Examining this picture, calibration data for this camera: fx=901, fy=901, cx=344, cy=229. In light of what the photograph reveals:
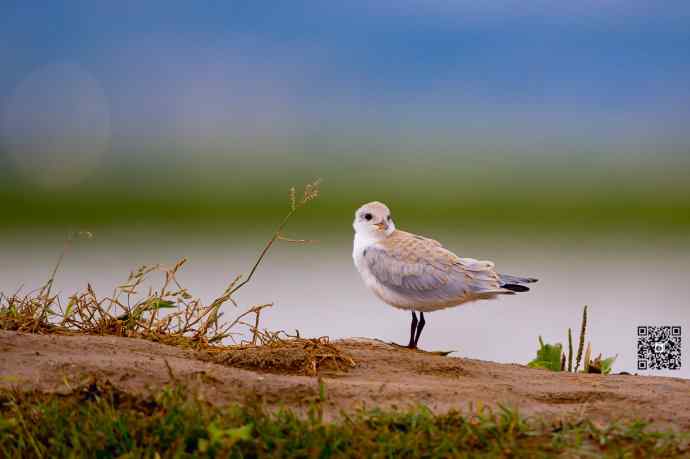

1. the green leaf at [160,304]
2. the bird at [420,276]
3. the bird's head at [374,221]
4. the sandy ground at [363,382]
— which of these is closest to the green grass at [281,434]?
the sandy ground at [363,382]

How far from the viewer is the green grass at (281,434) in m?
4.06

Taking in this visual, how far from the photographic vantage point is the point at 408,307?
272 inches

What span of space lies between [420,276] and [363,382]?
72.7 inches

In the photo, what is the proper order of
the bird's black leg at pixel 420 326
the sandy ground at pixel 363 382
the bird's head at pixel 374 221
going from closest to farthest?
the sandy ground at pixel 363 382 → the bird's black leg at pixel 420 326 → the bird's head at pixel 374 221

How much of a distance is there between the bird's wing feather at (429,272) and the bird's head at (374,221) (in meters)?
0.16

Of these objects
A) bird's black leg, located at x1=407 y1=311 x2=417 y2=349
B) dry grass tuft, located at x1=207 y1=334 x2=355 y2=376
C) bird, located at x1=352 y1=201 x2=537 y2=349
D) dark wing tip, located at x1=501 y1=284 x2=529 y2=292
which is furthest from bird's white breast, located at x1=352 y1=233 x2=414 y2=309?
dry grass tuft, located at x1=207 y1=334 x2=355 y2=376

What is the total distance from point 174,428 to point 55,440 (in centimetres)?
56

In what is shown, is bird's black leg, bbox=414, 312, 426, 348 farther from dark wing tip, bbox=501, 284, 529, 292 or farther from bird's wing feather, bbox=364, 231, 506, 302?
dark wing tip, bbox=501, 284, 529, 292

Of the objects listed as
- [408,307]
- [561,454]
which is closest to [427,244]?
[408,307]

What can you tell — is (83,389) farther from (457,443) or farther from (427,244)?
(427,244)

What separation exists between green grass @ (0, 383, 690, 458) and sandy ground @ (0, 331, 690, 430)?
0.20m

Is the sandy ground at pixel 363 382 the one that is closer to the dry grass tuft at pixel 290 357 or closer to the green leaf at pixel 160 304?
the dry grass tuft at pixel 290 357

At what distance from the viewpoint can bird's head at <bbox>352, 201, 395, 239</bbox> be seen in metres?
7.22

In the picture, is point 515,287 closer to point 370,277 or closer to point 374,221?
point 370,277
